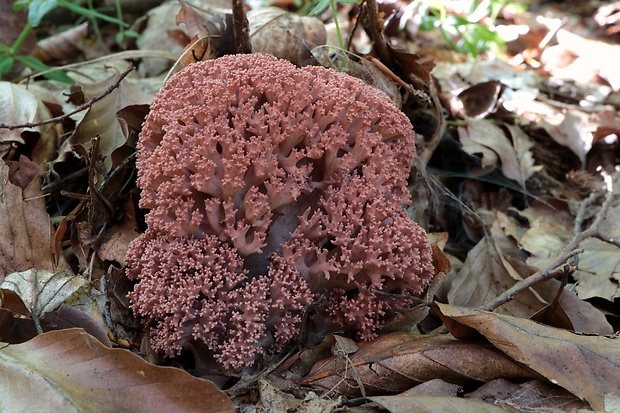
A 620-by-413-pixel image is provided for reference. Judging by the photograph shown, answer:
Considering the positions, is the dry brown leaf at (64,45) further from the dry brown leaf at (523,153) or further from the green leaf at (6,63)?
the dry brown leaf at (523,153)

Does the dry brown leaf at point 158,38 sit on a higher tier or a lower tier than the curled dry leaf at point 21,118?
lower

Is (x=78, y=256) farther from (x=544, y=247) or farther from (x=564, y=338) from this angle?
(x=544, y=247)

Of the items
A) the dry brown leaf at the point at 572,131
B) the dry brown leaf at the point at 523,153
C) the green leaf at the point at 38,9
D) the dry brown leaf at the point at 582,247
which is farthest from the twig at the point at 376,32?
the green leaf at the point at 38,9

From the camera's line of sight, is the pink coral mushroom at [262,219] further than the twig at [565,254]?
No

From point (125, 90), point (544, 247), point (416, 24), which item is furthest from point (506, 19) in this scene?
point (125, 90)

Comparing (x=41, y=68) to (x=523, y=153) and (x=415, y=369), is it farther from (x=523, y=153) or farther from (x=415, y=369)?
(x=523, y=153)

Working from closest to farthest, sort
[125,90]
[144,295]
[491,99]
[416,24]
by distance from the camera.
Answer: [144,295], [125,90], [491,99], [416,24]

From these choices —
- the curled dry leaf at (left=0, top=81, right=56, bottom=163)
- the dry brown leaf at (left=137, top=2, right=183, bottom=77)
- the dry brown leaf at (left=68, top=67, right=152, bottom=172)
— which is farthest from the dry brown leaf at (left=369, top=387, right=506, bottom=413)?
the dry brown leaf at (left=137, top=2, right=183, bottom=77)
